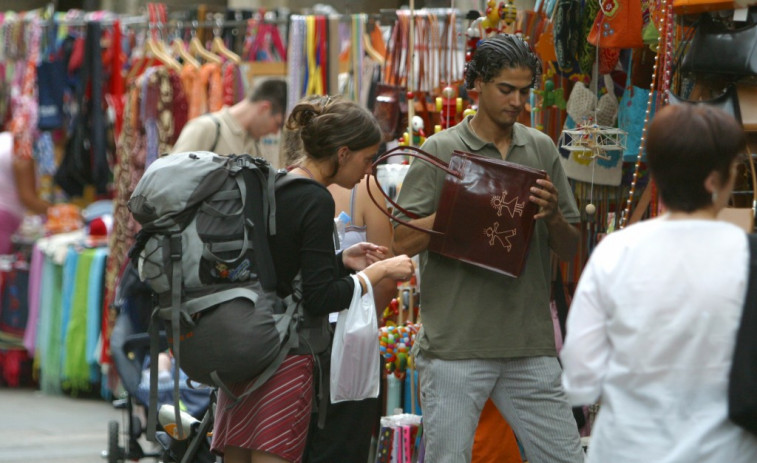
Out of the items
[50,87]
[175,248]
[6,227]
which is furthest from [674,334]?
[50,87]

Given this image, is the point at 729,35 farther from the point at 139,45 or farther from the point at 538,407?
the point at 139,45

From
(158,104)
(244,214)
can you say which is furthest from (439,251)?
(158,104)

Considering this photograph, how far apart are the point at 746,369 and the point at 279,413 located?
1771 mm

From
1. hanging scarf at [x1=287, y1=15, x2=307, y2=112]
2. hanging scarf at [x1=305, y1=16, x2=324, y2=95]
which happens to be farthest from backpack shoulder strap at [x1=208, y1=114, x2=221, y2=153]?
hanging scarf at [x1=305, y1=16, x2=324, y2=95]

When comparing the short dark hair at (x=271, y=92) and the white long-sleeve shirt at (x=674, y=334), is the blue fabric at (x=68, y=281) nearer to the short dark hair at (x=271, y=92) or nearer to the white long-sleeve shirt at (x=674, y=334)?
the short dark hair at (x=271, y=92)

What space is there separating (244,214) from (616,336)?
1542mm

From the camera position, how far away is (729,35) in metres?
3.84

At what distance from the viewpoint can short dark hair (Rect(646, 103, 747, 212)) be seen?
2.64 meters

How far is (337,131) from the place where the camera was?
4184 millimetres

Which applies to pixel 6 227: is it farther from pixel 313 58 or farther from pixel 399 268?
pixel 399 268

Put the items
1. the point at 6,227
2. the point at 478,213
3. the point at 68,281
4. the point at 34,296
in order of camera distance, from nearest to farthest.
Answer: the point at 478,213 < the point at 6,227 < the point at 68,281 < the point at 34,296

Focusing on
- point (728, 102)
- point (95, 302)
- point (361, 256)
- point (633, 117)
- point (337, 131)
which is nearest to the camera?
point (728, 102)

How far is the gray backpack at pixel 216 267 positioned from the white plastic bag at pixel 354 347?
0.19 m

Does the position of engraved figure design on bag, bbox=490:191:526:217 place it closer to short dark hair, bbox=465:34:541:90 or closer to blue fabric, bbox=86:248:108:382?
short dark hair, bbox=465:34:541:90
